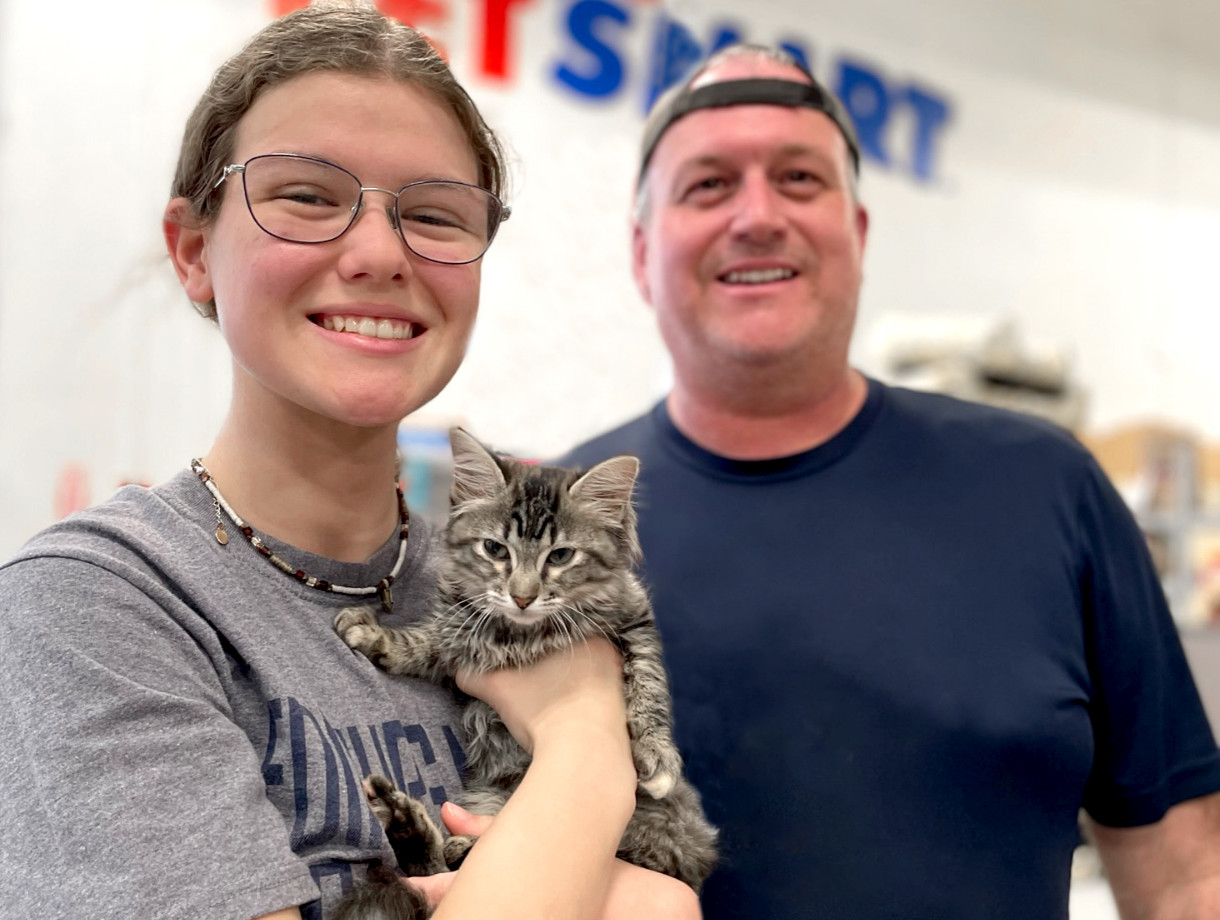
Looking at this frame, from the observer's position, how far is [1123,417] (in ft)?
15.8

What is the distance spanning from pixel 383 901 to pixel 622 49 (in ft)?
10.6

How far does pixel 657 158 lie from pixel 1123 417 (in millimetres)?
3698

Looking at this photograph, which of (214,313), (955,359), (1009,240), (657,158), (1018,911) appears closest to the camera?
(214,313)

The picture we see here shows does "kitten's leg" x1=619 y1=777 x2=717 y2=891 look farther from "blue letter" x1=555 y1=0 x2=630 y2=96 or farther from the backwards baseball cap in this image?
"blue letter" x1=555 y1=0 x2=630 y2=96

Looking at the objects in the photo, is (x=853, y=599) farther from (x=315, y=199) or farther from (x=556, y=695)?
(x=315, y=199)

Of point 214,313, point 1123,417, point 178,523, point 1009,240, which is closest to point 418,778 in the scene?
point 178,523

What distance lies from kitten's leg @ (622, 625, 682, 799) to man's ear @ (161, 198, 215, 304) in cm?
80

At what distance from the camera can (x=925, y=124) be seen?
434 cm

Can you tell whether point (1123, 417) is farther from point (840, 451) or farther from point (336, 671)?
point (336, 671)

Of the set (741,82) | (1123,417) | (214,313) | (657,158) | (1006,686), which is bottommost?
(1123,417)

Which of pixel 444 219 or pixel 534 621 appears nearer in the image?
pixel 444 219

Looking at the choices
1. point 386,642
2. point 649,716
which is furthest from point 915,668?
point 386,642

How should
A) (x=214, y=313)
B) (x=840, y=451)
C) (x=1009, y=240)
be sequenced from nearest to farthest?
(x=214, y=313) < (x=840, y=451) < (x=1009, y=240)

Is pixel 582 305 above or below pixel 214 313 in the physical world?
below
